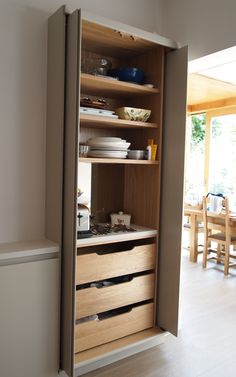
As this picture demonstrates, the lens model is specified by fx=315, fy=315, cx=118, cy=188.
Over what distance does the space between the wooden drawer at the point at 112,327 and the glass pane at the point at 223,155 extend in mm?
3269

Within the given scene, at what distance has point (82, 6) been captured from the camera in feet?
6.48

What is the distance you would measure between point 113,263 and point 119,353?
22.5 inches

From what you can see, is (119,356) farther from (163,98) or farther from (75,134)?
(163,98)

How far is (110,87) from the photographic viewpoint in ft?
6.41

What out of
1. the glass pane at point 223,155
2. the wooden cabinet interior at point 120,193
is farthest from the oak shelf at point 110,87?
the glass pane at point 223,155

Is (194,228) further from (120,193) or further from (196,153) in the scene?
(120,193)

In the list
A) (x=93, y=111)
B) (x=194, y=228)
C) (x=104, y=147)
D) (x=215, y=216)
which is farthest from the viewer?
(x=194, y=228)

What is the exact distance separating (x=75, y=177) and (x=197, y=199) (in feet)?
10.2

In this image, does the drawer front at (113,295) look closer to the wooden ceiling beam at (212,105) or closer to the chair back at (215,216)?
the chair back at (215,216)

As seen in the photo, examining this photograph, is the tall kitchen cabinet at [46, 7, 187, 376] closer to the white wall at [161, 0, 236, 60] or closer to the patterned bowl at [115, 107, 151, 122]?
the patterned bowl at [115, 107, 151, 122]

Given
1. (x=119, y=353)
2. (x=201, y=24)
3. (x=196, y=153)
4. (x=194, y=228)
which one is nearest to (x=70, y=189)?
(x=119, y=353)

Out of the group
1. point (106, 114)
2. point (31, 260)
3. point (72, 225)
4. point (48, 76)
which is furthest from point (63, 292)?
point (48, 76)

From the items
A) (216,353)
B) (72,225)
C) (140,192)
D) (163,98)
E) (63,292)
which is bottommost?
(216,353)

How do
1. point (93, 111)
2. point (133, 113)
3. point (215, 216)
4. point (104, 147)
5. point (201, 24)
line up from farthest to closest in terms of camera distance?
point (215, 216), point (201, 24), point (133, 113), point (104, 147), point (93, 111)
